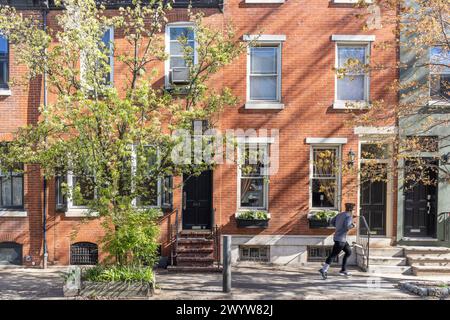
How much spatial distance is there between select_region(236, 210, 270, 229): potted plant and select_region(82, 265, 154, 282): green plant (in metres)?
3.36

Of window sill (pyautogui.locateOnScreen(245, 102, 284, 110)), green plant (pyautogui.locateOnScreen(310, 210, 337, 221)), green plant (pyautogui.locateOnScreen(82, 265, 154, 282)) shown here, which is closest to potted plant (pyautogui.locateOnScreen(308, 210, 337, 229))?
green plant (pyautogui.locateOnScreen(310, 210, 337, 221))

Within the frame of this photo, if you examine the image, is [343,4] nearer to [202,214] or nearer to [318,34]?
[318,34]

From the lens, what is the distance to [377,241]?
10.7 meters

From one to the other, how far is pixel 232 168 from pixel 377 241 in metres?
4.82

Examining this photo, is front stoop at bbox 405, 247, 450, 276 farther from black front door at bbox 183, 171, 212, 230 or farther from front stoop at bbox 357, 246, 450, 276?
black front door at bbox 183, 171, 212, 230

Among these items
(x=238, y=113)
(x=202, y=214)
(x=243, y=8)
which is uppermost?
(x=243, y=8)

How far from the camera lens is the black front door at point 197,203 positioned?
1088 cm

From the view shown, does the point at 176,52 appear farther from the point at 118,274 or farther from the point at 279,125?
the point at 118,274

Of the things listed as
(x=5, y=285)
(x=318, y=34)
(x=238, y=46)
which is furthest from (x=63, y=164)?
(x=318, y=34)

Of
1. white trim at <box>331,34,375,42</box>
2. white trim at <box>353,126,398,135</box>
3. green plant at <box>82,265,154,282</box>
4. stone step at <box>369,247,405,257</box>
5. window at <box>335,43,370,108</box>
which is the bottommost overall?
stone step at <box>369,247,405,257</box>

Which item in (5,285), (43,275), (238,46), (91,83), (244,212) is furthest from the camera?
(244,212)

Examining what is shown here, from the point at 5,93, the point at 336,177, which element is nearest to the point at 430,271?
the point at 336,177

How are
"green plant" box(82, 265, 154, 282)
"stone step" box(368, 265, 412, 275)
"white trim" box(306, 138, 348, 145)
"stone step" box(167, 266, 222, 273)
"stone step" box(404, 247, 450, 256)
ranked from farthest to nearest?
"white trim" box(306, 138, 348, 145) < "stone step" box(404, 247, 450, 256) < "stone step" box(368, 265, 412, 275) < "stone step" box(167, 266, 222, 273) < "green plant" box(82, 265, 154, 282)

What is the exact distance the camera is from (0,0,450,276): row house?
34.7 feet
